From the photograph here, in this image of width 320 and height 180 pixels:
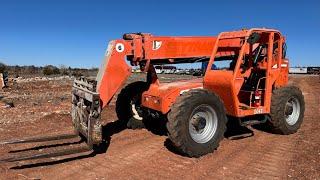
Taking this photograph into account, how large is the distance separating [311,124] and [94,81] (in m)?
6.50

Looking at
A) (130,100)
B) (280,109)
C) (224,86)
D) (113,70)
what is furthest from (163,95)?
(280,109)

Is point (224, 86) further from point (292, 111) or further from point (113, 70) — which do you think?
point (292, 111)

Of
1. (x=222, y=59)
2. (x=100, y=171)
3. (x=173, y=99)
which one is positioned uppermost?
(x=222, y=59)

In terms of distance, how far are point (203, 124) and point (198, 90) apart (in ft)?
2.34

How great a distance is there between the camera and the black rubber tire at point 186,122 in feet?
25.2

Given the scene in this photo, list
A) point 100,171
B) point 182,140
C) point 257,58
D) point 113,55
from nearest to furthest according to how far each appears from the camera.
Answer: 1. point 100,171
2. point 182,140
3. point 113,55
4. point 257,58

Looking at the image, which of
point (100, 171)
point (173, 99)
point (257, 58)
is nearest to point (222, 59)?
point (257, 58)

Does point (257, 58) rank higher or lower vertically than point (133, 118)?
higher

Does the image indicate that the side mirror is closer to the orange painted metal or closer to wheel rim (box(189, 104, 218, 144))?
the orange painted metal

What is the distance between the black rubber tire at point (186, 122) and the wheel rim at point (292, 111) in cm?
276

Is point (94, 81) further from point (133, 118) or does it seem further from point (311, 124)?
point (311, 124)

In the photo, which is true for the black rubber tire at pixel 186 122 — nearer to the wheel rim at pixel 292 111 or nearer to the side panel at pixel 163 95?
the side panel at pixel 163 95

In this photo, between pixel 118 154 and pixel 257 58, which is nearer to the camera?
pixel 118 154

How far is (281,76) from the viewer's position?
32.9ft
